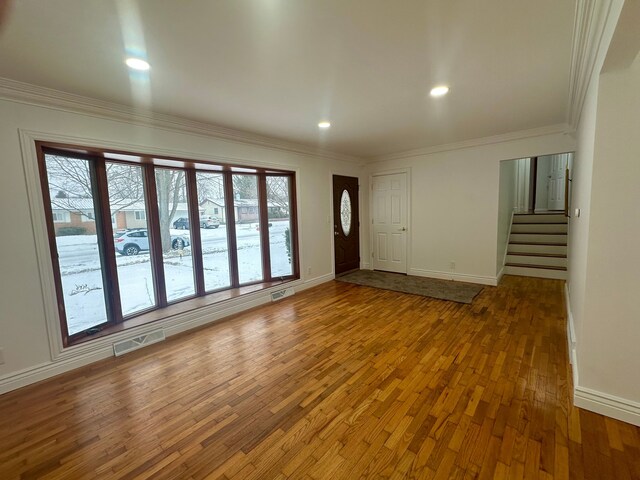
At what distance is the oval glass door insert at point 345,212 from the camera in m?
5.47

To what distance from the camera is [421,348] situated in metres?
2.62

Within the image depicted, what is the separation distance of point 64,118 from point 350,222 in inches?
174

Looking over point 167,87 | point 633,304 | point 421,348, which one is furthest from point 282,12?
point 421,348

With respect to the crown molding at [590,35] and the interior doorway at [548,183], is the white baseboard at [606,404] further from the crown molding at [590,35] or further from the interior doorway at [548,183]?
the interior doorway at [548,183]

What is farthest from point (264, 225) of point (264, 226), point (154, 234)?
point (154, 234)

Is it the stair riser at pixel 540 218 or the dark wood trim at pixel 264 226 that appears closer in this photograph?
the dark wood trim at pixel 264 226

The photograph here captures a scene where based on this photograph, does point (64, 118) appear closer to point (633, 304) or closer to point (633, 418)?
point (633, 304)

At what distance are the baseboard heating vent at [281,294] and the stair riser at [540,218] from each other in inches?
211

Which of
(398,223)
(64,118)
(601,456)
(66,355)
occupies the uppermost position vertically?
(64,118)

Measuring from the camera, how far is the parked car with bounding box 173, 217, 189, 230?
11.6 feet

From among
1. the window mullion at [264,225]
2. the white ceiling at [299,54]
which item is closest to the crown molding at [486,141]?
the white ceiling at [299,54]

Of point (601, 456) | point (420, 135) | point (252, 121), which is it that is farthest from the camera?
point (420, 135)

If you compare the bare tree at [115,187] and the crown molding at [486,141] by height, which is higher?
the crown molding at [486,141]

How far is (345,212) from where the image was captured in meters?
5.55
